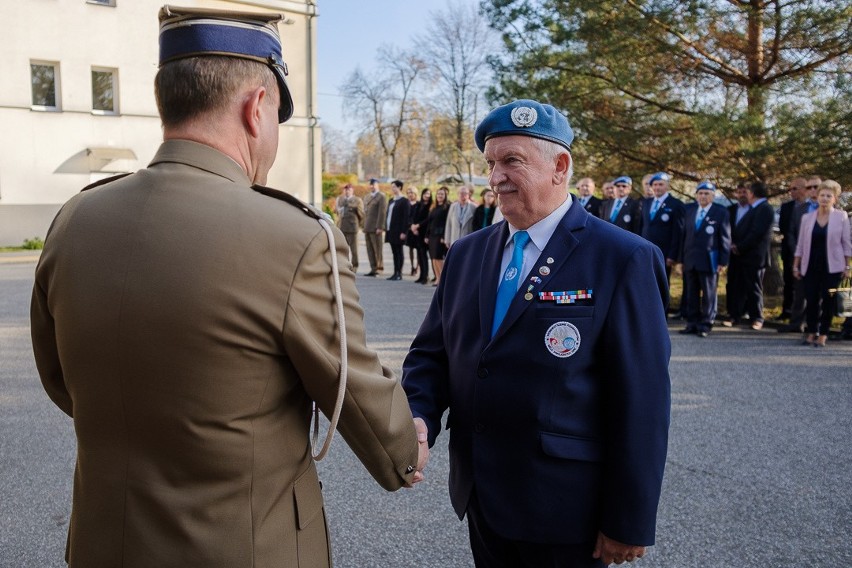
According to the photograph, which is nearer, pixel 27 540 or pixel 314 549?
pixel 314 549

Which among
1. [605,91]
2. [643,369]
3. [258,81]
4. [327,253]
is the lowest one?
[643,369]

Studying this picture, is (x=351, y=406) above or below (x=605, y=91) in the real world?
below

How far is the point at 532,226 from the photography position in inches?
86.7

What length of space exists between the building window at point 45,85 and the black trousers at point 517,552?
2272 centimetres

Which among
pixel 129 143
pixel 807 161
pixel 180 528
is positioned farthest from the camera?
pixel 129 143

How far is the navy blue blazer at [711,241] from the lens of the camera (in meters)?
9.19

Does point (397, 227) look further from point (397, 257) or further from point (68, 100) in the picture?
point (68, 100)

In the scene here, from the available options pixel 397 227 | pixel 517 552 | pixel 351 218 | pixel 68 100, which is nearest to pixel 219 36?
pixel 517 552

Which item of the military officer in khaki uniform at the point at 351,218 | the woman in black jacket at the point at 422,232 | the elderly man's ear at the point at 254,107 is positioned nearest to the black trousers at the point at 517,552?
the elderly man's ear at the point at 254,107

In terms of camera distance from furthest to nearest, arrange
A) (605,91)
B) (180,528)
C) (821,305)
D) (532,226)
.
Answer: (605,91), (821,305), (532,226), (180,528)

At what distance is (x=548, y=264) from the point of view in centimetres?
207

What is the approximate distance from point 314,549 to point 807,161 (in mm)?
9840

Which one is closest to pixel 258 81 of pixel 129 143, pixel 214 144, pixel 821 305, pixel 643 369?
pixel 214 144

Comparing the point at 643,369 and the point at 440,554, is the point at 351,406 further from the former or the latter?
the point at 440,554
